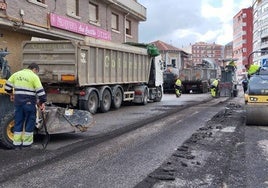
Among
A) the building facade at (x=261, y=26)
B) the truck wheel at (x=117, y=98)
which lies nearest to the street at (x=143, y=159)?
the truck wheel at (x=117, y=98)

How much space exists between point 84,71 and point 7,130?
652cm

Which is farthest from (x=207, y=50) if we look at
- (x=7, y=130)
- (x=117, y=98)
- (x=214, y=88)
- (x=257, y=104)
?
(x=7, y=130)

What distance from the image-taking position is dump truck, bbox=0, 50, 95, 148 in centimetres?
882

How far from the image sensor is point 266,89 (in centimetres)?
1234

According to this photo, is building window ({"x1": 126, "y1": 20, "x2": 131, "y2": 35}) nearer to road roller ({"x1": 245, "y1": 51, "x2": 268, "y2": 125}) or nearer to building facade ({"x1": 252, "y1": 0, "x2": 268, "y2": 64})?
road roller ({"x1": 245, "y1": 51, "x2": 268, "y2": 125})

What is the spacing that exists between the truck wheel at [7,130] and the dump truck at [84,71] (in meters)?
5.75

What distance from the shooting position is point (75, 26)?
2153cm

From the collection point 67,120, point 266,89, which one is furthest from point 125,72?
point 67,120

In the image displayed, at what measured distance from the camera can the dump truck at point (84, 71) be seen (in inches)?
578

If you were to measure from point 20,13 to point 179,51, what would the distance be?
50.2 meters

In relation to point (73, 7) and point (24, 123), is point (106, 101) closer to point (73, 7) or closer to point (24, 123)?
point (73, 7)

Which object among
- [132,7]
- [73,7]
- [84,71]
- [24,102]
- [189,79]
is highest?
[132,7]

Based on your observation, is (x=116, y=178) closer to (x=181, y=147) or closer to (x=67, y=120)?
(x=181, y=147)

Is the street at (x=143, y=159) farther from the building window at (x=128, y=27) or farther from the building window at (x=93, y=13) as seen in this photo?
the building window at (x=128, y=27)
